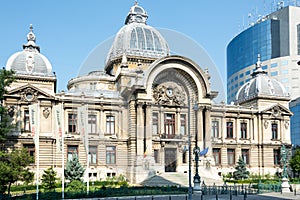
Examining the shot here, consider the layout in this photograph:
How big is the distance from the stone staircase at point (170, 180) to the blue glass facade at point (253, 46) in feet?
287

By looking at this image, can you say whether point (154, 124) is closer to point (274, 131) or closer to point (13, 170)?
point (274, 131)

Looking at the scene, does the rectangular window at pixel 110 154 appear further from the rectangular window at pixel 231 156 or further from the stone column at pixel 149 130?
the rectangular window at pixel 231 156

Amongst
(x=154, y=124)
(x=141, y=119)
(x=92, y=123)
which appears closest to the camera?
(x=141, y=119)

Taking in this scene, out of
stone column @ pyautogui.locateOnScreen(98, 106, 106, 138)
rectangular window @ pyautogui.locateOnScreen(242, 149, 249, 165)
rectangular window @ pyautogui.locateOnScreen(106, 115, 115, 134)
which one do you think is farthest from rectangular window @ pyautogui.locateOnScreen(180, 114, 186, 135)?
rectangular window @ pyautogui.locateOnScreen(242, 149, 249, 165)

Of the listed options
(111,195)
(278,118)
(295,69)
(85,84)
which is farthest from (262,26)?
(111,195)

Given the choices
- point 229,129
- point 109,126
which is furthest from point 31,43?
point 229,129

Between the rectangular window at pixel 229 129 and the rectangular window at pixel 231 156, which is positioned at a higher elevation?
the rectangular window at pixel 229 129

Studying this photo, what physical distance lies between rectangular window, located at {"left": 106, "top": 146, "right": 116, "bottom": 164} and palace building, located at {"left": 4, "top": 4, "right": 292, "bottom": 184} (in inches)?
5.2

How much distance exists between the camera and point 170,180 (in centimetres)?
5019

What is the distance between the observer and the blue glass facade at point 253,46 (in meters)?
131

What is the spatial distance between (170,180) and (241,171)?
1384 centimetres

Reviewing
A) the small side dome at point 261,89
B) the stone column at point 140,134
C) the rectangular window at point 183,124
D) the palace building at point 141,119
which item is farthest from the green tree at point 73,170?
the small side dome at point 261,89

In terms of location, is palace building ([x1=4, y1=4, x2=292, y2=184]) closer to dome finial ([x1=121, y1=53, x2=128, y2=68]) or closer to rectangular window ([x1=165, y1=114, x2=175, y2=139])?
rectangular window ([x1=165, y1=114, x2=175, y2=139])

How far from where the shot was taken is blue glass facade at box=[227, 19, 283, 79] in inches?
5153
